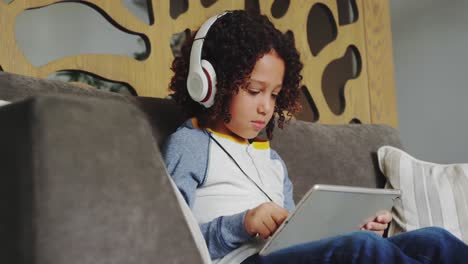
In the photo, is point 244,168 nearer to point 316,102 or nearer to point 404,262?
point 404,262

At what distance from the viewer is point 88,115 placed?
469 mm

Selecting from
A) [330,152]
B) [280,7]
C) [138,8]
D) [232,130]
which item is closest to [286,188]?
[232,130]

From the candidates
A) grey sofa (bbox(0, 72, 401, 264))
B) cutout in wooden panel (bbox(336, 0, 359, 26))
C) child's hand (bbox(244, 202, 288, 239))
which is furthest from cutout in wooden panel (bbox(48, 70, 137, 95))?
cutout in wooden panel (bbox(336, 0, 359, 26))

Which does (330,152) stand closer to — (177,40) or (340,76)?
(177,40)

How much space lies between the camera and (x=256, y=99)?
3.60 ft

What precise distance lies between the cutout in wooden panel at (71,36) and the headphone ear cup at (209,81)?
1.46ft

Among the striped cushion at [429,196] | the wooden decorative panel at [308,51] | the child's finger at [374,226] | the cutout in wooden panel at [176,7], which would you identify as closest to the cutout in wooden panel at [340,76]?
the wooden decorative panel at [308,51]

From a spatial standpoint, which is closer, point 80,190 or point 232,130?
point 80,190

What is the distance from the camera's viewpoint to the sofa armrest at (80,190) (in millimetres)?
426

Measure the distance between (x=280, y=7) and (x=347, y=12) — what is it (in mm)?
343

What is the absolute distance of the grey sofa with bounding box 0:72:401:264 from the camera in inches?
16.8

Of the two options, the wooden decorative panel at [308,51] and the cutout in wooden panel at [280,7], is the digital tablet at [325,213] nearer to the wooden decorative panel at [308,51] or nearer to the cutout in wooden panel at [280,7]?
the wooden decorative panel at [308,51]

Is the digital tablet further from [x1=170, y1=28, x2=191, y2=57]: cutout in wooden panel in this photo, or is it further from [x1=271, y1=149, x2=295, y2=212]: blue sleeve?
[x1=170, y1=28, x2=191, y2=57]: cutout in wooden panel

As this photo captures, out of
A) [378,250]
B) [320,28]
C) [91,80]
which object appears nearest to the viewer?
[378,250]
